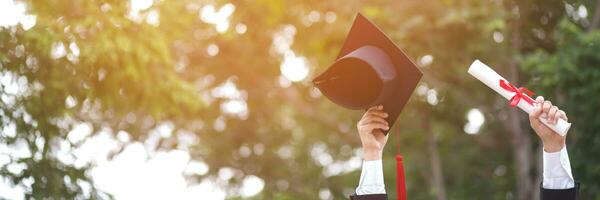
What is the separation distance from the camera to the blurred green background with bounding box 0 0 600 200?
31.3 ft

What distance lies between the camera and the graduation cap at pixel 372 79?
167 inches

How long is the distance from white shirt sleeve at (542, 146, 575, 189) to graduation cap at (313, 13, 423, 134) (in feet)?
2.11

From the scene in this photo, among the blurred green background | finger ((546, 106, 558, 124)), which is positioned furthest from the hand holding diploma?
the blurred green background

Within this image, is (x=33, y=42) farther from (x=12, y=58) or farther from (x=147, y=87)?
(x=147, y=87)

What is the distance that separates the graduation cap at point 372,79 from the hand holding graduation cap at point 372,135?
0.12 meters

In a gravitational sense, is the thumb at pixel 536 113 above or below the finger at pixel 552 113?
above

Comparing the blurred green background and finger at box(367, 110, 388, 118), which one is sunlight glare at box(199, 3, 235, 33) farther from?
finger at box(367, 110, 388, 118)

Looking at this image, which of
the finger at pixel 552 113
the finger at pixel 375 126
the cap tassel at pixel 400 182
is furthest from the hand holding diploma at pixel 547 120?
the cap tassel at pixel 400 182

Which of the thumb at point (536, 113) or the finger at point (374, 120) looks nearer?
the thumb at point (536, 113)

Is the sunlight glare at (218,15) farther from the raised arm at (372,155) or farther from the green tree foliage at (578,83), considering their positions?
the raised arm at (372,155)

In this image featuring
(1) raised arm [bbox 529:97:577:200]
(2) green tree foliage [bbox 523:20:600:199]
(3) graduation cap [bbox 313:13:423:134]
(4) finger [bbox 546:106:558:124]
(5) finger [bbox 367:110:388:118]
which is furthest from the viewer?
(2) green tree foliage [bbox 523:20:600:199]

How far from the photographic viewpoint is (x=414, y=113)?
1566 cm

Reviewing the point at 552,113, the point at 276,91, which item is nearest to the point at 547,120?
the point at 552,113

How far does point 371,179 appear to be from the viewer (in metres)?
4.05
